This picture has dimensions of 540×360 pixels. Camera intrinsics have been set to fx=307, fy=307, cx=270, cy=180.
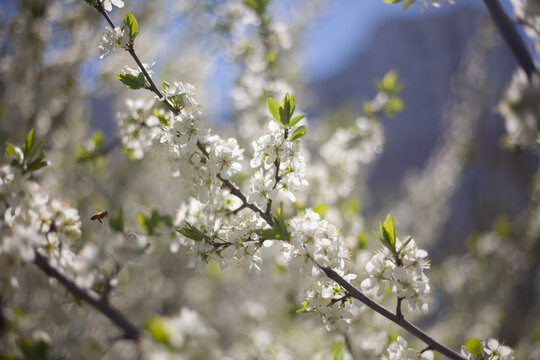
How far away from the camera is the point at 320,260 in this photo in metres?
1.08

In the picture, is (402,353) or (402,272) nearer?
(402,272)

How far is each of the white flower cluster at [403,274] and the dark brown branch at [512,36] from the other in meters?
0.76

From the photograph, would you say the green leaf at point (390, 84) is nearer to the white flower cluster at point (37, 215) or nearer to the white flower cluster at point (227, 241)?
the white flower cluster at point (227, 241)

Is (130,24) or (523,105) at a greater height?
(523,105)

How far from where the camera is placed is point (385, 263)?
116 cm

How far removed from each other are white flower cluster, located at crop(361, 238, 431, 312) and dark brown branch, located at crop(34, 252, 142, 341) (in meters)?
0.78

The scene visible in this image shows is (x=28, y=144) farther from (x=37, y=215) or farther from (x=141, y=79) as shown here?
(x=141, y=79)

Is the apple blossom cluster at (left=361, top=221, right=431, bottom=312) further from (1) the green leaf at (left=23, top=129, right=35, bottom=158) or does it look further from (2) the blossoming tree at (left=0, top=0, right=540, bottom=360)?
(1) the green leaf at (left=23, top=129, right=35, bottom=158)

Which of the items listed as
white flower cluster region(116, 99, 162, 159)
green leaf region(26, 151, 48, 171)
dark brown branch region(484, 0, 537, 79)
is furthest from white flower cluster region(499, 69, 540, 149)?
green leaf region(26, 151, 48, 171)

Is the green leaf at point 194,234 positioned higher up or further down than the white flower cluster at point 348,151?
further down

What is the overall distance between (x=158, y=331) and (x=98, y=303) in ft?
1.12

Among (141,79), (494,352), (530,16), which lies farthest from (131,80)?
(494,352)

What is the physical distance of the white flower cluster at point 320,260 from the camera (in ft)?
3.67

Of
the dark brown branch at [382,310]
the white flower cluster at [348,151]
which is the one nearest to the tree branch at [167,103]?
the dark brown branch at [382,310]
